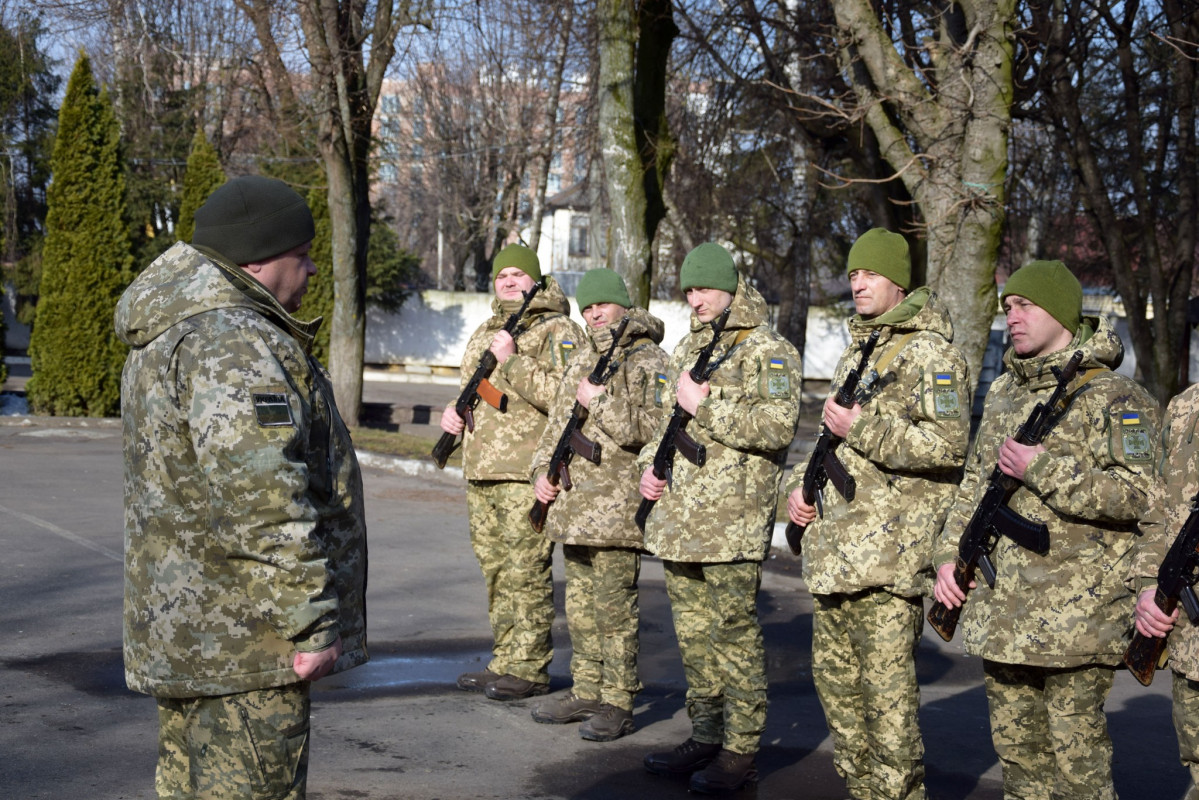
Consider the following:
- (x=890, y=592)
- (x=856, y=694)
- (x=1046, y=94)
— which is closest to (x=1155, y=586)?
(x=890, y=592)

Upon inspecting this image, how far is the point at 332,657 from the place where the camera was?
292cm

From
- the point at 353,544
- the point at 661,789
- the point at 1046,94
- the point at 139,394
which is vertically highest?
the point at 1046,94

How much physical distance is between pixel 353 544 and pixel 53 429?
46.9ft

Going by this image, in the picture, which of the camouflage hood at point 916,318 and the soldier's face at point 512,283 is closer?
the camouflage hood at point 916,318

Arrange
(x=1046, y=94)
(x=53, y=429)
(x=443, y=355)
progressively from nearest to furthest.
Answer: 1. (x=1046, y=94)
2. (x=53, y=429)
3. (x=443, y=355)

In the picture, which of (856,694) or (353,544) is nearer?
(353,544)

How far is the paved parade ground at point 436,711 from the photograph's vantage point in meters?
4.77

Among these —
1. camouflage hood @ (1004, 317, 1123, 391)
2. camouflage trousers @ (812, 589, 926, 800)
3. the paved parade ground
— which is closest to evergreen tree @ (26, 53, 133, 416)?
the paved parade ground

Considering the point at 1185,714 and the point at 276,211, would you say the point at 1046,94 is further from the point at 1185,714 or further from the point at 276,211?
the point at 276,211

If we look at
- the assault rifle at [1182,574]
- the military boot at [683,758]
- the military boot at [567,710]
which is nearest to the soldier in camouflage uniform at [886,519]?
the military boot at [683,758]

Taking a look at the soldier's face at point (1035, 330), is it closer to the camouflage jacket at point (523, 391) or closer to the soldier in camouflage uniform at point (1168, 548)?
the soldier in camouflage uniform at point (1168, 548)

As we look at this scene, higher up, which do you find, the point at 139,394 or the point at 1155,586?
the point at 139,394

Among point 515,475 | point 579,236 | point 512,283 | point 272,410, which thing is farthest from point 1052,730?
point 579,236

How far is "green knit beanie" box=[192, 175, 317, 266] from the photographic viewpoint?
3.06 m
